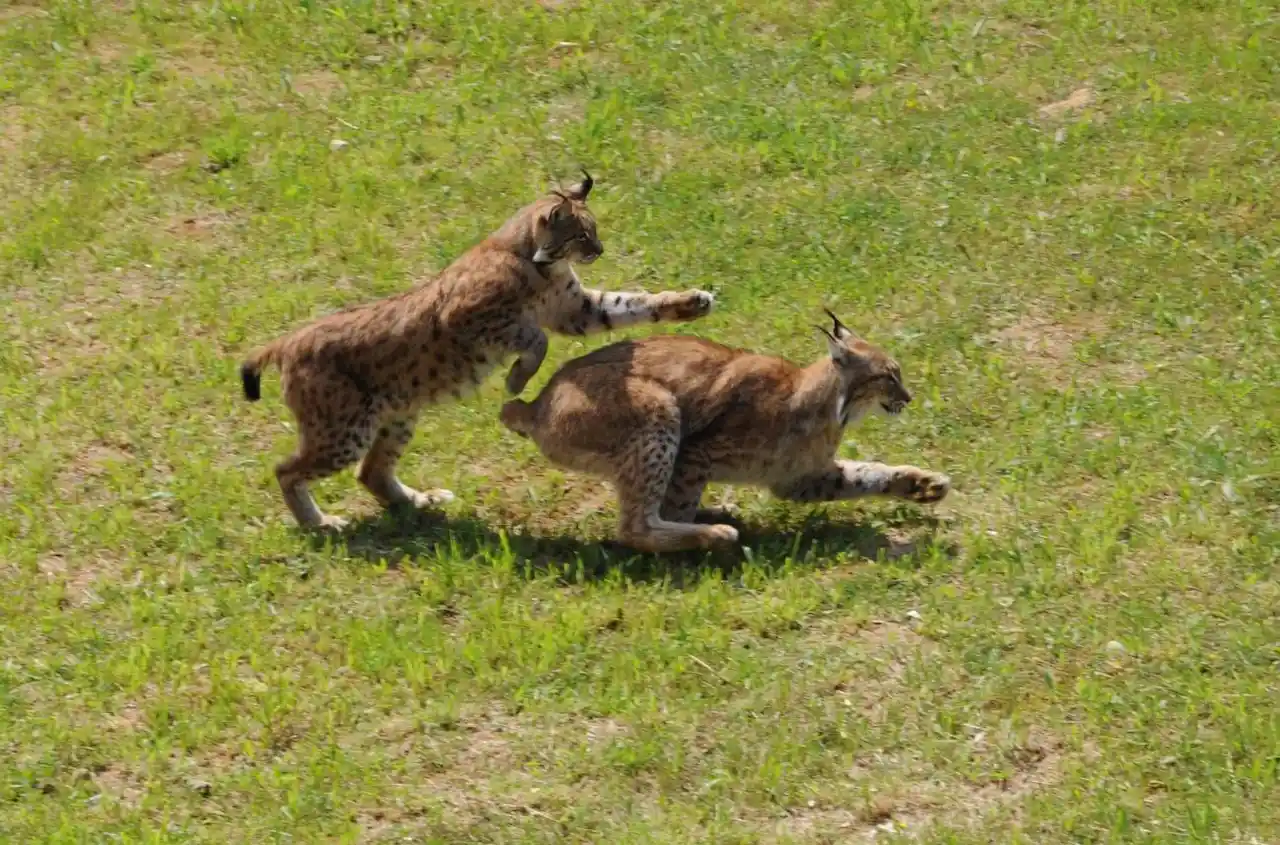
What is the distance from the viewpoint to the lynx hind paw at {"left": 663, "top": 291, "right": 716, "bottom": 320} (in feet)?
37.3

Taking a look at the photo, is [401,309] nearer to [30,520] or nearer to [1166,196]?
[30,520]

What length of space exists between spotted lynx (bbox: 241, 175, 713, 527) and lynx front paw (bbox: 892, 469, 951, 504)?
1601 mm

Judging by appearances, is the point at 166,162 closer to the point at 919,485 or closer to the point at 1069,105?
the point at 1069,105

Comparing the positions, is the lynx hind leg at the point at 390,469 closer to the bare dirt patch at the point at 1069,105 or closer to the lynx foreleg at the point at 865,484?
the lynx foreleg at the point at 865,484

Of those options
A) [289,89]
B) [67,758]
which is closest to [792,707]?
[67,758]

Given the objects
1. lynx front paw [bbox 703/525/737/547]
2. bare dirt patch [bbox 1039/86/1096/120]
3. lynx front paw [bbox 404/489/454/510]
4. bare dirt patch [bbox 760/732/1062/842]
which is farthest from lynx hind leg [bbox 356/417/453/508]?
bare dirt patch [bbox 1039/86/1096/120]

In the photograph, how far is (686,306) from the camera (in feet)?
37.4

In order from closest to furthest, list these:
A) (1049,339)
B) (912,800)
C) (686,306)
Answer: (912,800) < (686,306) < (1049,339)

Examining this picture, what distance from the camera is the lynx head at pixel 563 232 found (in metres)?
11.2

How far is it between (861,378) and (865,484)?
1.79 ft

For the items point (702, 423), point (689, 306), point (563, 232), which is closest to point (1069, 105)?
point (689, 306)

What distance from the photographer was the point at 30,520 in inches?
421

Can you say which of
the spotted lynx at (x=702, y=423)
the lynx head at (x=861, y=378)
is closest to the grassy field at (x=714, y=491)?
the spotted lynx at (x=702, y=423)

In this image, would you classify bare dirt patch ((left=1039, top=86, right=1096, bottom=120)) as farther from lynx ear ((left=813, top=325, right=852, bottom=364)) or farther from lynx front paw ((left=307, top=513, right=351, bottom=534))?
lynx front paw ((left=307, top=513, right=351, bottom=534))
